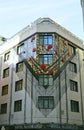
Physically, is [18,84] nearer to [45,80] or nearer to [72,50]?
[45,80]

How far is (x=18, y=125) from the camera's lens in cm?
2827

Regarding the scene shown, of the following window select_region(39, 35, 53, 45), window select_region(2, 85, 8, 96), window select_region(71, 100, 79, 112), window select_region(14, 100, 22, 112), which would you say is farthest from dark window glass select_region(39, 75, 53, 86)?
window select_region(2, 85, 8, 96)

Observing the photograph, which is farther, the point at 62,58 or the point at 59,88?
the point at 62,58

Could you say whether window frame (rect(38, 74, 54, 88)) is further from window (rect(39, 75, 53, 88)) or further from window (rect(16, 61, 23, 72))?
window (rect(16, 61, 23, 72))


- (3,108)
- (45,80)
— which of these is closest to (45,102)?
(45,80)

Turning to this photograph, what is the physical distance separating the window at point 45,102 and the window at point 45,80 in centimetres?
132

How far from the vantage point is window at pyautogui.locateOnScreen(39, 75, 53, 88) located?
92.9 ft

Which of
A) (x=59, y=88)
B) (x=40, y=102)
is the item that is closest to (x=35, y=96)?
(x=40, y=102)

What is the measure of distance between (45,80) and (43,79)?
245 mm

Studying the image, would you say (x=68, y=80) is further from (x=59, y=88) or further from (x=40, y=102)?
(x=40, y=102)

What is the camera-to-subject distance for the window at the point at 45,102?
1087 inches

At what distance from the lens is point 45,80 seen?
1122 inches

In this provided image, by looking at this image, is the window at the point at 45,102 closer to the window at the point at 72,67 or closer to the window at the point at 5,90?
the window at the point at 72,67

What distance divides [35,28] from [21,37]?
267 centimetres
